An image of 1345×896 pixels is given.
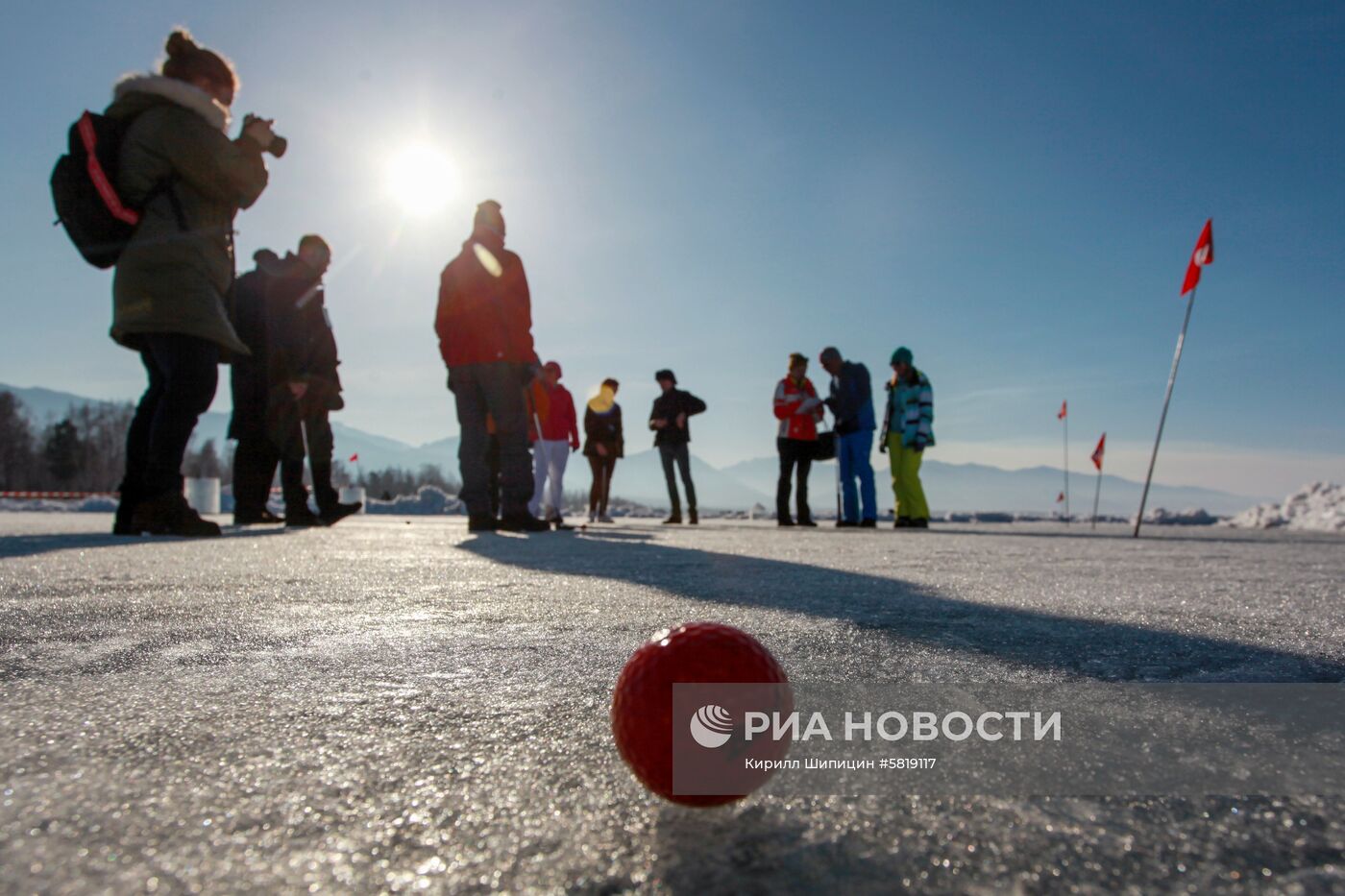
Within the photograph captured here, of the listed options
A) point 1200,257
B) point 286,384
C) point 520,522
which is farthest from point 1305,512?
point 286,384

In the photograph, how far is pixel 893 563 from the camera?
275cm

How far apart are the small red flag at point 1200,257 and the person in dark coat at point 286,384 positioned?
7.49 metres

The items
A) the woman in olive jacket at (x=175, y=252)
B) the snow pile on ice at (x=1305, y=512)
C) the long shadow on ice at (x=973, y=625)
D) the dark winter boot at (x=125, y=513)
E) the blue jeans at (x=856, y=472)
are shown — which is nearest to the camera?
the long shadow on ice at (x=973, y=625)

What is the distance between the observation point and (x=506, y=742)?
71cm

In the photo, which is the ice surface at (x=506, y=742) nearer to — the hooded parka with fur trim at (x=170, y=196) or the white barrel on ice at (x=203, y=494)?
the hooded parka with fur trim at (x=170, y=196)

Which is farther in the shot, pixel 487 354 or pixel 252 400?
pixel 252 400

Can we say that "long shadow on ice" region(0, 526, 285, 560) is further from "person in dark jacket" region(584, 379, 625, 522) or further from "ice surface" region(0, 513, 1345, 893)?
"person in dark jacket" region(584, 379, 625, 522)

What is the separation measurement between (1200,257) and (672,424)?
540 centimetres

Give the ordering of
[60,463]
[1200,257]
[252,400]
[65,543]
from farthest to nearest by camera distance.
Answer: [60,463] < [1200,257] < [252,400] < [65,543]

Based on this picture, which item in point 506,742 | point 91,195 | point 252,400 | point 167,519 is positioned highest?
point 91,195

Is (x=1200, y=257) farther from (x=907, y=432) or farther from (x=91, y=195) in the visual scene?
(x=91, y=195)

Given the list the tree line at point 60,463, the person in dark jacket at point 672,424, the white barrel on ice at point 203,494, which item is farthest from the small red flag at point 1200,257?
the tree line at point 60,463

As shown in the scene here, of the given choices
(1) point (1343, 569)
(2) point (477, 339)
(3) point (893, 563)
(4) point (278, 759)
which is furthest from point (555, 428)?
(4) point (278, 759)

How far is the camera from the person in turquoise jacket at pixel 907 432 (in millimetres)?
7270
